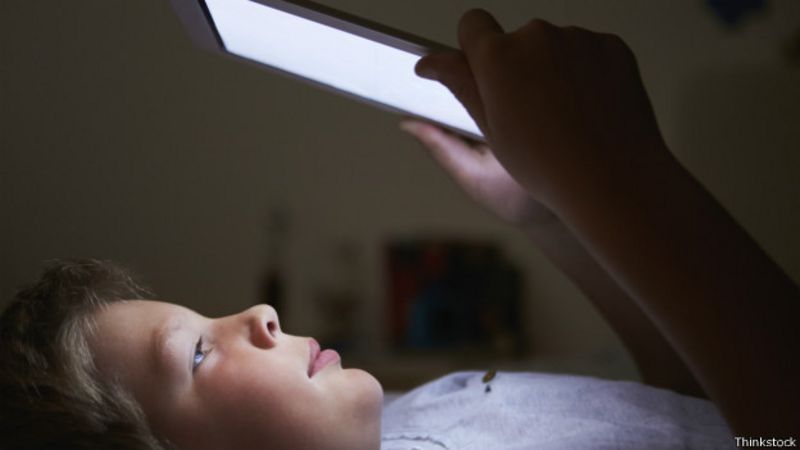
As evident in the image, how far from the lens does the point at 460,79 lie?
0.50m

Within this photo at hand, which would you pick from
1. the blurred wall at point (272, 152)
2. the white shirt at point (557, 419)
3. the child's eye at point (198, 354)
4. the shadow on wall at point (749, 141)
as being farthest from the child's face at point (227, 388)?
the shadow on wall at point (749, 141)

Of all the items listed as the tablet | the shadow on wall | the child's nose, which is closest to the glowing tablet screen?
the tablet

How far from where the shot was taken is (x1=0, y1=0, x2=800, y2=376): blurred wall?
1434 millimetres

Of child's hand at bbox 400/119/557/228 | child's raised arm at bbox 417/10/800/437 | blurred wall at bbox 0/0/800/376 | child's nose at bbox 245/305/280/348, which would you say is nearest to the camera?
child's raised arm at bbox 417/10/800/437

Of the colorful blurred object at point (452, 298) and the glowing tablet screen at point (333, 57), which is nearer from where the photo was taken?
the glowing tablet screen at point (333, 57)

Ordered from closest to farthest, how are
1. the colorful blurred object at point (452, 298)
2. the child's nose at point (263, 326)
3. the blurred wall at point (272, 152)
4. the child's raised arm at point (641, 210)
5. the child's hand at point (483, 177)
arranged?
the child's raised arm at point (641, 210)
the child's nose at point (263, 326)
the child's hand at point (483, 177)
the blurred wall at point (272, 152)
the colorful blurred object at point (452, 298)

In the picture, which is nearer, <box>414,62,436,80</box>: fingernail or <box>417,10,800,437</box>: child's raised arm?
<box>417,10,800,437</box>: child's raised arm

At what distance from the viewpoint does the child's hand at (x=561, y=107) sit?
0.42m

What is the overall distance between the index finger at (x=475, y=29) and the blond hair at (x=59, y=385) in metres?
0.39

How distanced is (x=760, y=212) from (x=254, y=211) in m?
1.36

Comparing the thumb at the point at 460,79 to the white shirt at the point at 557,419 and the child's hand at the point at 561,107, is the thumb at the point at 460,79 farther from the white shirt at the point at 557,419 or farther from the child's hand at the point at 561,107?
the white shirt at the point at 557,419

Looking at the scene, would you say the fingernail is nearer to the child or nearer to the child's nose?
the child

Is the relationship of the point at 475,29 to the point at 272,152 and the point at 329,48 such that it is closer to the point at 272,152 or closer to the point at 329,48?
the point at 329,48

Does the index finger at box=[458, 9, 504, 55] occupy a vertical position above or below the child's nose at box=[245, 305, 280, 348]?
above
